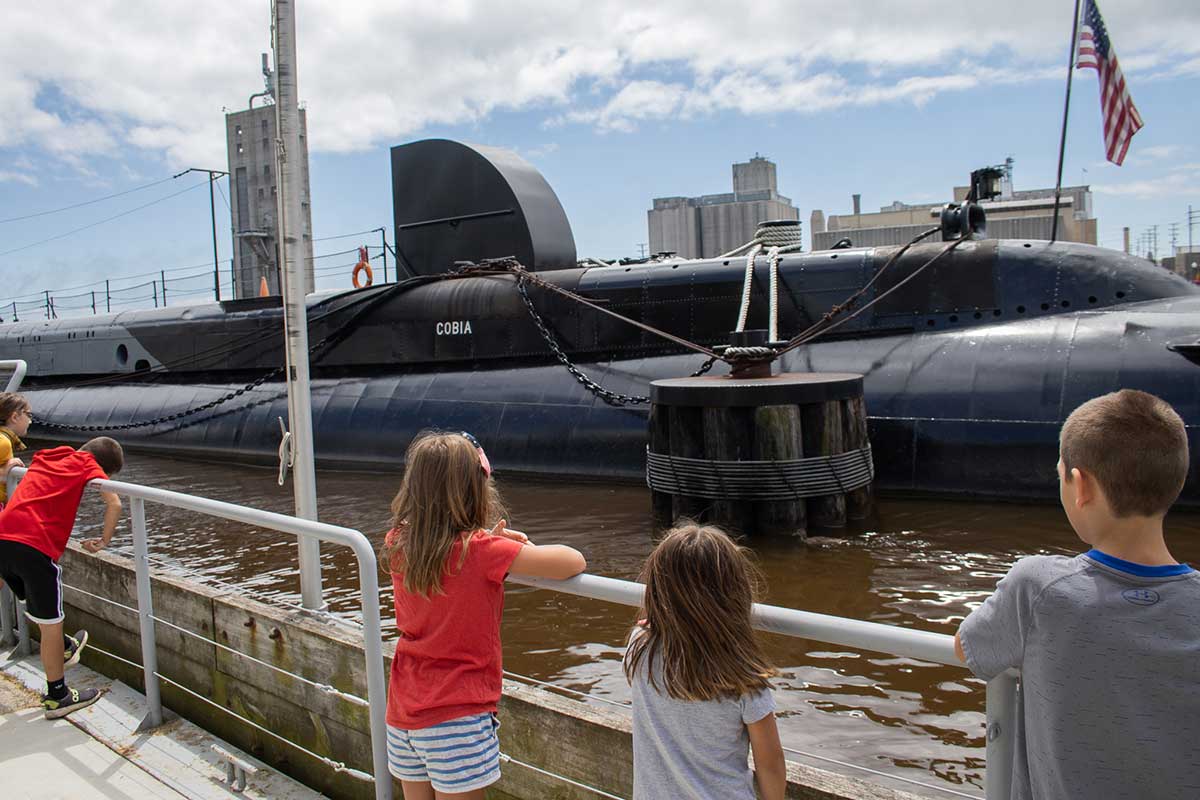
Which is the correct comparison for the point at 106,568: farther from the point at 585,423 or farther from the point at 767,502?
the point at 585,423

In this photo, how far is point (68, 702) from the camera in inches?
191

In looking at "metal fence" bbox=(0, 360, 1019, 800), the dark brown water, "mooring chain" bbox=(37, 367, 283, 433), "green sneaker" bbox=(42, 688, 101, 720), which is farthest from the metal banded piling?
"mooring chain" bbox=(37, 367, 283, 433)

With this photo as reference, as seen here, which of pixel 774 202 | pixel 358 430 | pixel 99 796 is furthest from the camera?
pixel 774 202

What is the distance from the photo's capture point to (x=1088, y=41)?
11.4 meters

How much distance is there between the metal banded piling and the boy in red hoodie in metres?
4.63

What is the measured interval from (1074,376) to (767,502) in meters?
3.12

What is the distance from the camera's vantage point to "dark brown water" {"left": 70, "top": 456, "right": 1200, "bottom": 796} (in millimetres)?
4766

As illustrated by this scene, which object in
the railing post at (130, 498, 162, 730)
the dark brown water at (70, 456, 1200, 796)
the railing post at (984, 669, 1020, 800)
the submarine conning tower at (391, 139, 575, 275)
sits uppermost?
the submarine conning tower at (391, 139, 575, 275)

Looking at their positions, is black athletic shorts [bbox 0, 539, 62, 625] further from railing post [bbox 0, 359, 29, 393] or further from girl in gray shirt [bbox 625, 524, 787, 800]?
girl in gray shirt [bbox 625, 524, 787, 800]

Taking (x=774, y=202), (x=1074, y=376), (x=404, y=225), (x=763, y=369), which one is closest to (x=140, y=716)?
(x=763, y=369)

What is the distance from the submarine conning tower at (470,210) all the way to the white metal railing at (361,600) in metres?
9.24

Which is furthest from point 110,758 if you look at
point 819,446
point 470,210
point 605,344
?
point 470,210

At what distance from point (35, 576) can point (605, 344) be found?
7.76 m

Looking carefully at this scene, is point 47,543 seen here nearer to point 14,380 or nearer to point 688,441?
point 14,380
